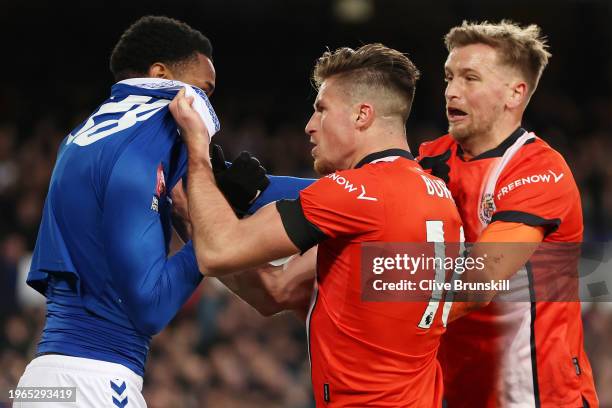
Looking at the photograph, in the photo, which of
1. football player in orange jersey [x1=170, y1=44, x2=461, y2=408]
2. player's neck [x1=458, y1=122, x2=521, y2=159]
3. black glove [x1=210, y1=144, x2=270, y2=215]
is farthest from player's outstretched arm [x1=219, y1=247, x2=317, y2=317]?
player's neck [x1=458, y1=122, x2=521, y2=159]

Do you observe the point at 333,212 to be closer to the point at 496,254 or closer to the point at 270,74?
the point at 496,254

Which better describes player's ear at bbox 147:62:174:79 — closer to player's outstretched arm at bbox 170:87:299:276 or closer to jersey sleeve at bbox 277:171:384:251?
player's outstretched arm at bbox 170:87:299:276

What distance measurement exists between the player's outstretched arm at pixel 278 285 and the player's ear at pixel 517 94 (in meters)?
1.15

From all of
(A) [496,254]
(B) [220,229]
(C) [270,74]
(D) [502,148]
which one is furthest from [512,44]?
(C) [270,74]

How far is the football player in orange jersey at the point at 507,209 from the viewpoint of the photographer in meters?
4.04

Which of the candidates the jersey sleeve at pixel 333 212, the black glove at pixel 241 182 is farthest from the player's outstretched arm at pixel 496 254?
the black glove at pixel 241 182

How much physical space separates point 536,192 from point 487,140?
16.6 inches

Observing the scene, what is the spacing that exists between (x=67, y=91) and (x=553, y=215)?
9.70 meters

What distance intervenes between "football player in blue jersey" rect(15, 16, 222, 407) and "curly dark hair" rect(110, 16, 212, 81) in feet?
0.78

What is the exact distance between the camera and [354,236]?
362cm

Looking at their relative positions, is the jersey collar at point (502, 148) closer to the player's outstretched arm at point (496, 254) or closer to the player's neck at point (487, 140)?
the player's neck at point (487, 140)

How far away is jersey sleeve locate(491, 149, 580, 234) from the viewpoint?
3.95 m

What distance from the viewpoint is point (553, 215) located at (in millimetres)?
4000

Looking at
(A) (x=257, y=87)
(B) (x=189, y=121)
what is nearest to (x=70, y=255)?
(B) (x=189, y=121)
